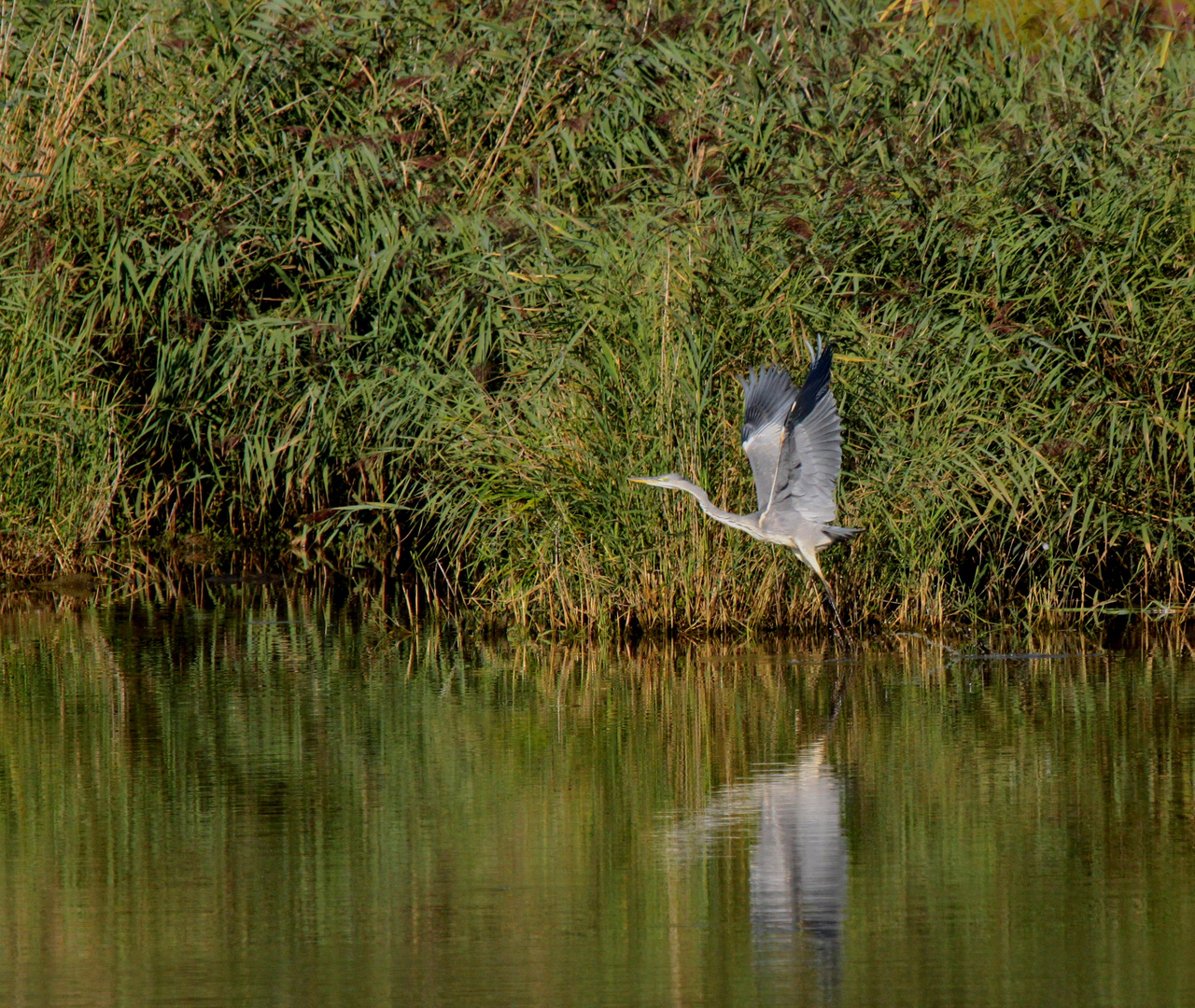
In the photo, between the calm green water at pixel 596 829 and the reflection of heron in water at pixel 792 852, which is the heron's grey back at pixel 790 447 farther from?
the reflection of heron in water at pixel 792 852

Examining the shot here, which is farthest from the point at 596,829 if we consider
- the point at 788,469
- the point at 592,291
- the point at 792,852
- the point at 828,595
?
the point at 592,291

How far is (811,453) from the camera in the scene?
7.68 meters

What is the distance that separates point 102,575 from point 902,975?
6.60 metres

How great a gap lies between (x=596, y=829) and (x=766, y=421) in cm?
268

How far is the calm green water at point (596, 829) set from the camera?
4.13m

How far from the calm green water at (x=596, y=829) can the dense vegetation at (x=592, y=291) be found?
2.55ft

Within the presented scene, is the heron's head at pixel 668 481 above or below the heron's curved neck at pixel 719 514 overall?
above

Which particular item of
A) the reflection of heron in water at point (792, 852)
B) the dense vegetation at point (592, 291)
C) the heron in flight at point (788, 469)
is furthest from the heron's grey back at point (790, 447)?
the reflection of heron in water at point (792, 852)

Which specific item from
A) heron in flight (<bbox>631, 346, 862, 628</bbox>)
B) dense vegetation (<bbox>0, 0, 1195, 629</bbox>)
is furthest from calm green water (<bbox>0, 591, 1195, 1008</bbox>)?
dense vegetation (<bbox>0, 0, 1195, 629</bbox>)

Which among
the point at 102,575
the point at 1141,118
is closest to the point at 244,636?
the point at 102,575

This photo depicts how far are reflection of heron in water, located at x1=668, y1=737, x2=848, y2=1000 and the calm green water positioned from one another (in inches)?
0.5

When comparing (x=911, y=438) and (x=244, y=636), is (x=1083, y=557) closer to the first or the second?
(x=911, y=438)

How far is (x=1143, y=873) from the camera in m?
4.80

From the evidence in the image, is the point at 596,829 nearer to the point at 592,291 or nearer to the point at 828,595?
the point at 828,595
